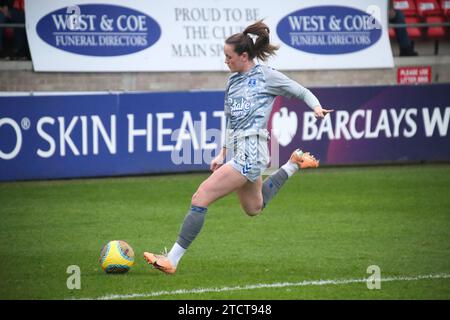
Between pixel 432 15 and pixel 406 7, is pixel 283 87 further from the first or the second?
pixel 432 15

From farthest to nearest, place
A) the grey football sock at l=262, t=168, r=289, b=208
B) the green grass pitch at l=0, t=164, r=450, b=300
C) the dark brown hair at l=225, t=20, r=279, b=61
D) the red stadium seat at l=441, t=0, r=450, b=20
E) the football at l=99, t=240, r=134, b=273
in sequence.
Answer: the red stadium seat at l=441, t=0, r=450, b=20, the grey football sock at l=262, t=168, r=289, b=208, the football at l=99, t=240, r=134, b=273, the dark brown hair at l=225, t=20, r=279, b=61, the green grass pitch at l=0, t=164, r=450, b=300

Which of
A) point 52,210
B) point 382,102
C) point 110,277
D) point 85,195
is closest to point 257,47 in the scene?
point 110,277

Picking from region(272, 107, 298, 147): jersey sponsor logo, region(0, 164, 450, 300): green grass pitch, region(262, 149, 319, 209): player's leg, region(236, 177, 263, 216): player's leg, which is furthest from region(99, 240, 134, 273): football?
region(272, 107, 298, 147): jersey sponsor logo

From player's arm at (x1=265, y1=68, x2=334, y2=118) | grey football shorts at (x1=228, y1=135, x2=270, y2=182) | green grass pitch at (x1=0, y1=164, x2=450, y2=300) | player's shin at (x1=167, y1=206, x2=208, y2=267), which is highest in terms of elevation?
player's arm at (x1=265, y1=68, x2=334, y2=118)

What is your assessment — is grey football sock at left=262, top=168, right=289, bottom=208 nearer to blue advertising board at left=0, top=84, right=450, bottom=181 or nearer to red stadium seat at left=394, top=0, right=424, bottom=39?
blue advertising board at left=0, top=84, right=450, bottom=181

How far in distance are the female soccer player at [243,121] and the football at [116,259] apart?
337 mm

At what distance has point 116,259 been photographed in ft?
26.2

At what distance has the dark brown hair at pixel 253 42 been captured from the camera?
25.6 feet

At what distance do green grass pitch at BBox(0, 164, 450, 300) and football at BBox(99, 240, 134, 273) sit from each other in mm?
89

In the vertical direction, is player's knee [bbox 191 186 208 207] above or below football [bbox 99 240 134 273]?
above

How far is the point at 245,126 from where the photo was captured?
7.85m

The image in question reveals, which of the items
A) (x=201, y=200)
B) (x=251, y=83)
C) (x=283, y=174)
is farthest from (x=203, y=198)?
(x=283, y=174)

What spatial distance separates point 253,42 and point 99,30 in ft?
28.2

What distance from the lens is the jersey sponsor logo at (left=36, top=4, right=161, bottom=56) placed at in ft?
51.1
